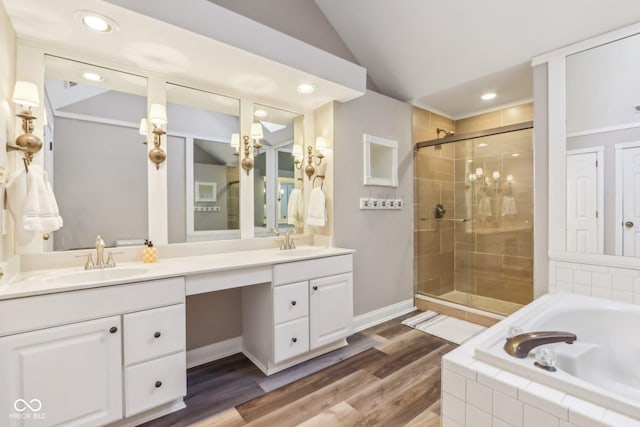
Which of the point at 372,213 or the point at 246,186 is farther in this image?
the point at 372,213

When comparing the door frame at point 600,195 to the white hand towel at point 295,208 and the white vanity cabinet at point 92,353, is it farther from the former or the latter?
the white vanity cabinet at point 92,353

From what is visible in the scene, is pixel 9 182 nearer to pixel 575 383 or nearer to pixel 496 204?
pixel 575 383

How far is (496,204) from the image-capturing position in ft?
10.6

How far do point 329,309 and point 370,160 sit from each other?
1.47 m

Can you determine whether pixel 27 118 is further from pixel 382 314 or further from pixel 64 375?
pixel 382 314

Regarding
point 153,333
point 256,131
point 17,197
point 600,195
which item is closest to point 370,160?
point 256,131

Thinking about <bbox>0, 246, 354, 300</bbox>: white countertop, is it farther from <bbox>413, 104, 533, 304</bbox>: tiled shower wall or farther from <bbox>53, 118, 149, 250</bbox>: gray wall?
<bbox>413, 104, 533, 304</bbox>: tiled shower wall

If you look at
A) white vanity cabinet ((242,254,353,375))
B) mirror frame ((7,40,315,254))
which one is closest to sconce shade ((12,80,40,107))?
mirror frame ((7,40,315,254))

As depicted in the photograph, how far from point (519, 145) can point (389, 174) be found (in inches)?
52.3

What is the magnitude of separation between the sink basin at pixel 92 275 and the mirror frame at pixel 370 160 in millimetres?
1975

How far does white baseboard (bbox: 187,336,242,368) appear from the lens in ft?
6.95

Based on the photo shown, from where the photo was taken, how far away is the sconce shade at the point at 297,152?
8.91ft

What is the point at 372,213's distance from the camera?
290cm

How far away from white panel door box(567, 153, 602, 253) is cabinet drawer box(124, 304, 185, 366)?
268 centimetres
